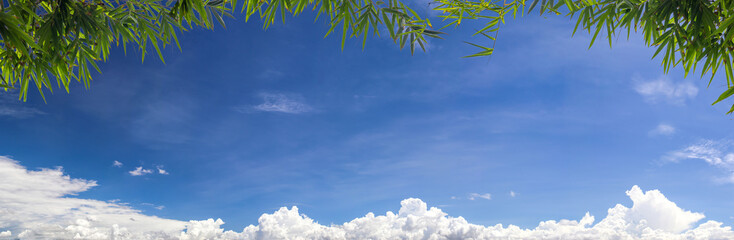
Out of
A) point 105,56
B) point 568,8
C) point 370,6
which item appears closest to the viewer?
point 370,6

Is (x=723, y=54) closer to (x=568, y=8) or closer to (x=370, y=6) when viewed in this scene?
(x=568, y=8)

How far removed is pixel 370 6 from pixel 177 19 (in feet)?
6.69

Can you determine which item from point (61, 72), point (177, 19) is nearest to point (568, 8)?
point (177, 19)

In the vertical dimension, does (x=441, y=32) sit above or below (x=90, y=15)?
below

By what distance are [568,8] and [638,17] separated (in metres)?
0.61

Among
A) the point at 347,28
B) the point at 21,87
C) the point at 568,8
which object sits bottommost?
the point at 21,87

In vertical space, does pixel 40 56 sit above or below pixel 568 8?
below

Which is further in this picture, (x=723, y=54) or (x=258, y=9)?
(x=258, y=9)

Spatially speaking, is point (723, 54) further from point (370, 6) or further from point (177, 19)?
point (177, 19)

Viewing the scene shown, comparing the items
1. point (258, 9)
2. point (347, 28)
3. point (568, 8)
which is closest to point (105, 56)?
point (258, 9)

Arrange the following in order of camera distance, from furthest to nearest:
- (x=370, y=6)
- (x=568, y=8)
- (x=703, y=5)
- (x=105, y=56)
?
(x=105, y=56)
(x=568, y=8)
(x=370, y=6)
(x=703, y=5)

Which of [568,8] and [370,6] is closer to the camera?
[370,6]

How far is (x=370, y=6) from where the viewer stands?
3859 mm

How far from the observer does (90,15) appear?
13.9 feet
